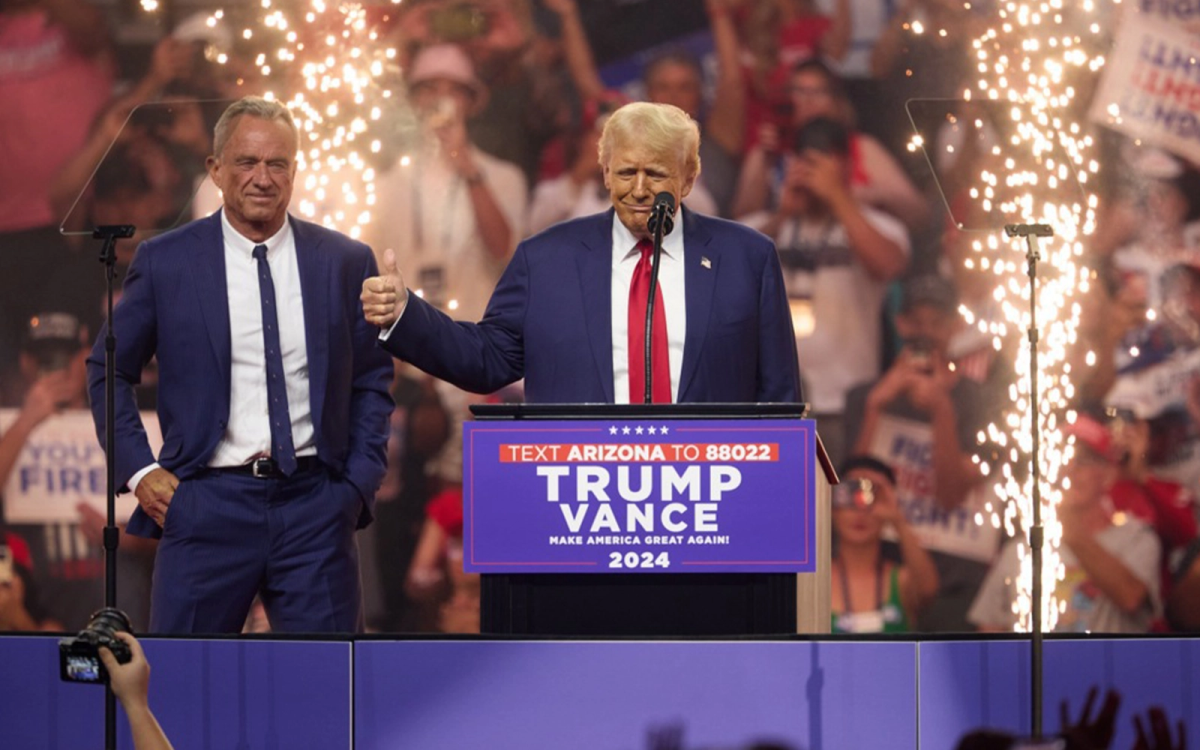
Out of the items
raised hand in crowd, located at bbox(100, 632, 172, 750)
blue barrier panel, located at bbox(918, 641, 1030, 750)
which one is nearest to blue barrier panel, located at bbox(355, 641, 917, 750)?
blue barrier panel, located at bbox(918, 641, 1030, 750)

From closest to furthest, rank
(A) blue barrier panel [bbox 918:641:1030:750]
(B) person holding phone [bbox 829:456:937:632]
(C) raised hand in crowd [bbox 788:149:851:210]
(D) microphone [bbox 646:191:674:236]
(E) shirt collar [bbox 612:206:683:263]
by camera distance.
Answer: (A) blue barrier panel [bbox 918:641:1030:750] < (D) microphone [bbox 646:191:674:236] < (E) shirt collar [bbox 612:206:683:263] < (B) person holding phone [bbox 829:456:937:632] < (C) raised hand in crowd [bbox 788:149:851:210]

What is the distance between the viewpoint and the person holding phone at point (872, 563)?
5844 millimetres

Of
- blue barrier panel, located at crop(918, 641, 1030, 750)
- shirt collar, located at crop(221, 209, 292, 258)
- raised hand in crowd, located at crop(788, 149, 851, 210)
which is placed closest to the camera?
blue barrier panel, located at crop(918, 641, 1030, 750)

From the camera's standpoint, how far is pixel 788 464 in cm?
257

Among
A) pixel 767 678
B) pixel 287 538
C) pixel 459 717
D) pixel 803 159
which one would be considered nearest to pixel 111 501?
pixel 287 538

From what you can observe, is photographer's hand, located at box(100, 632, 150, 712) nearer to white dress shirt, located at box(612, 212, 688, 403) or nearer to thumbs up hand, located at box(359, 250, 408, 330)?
thumbs up hand, located at box(359, 250, 408, 330)

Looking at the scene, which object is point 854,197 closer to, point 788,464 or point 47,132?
point 47,132

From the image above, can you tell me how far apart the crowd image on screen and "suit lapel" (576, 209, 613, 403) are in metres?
2.61

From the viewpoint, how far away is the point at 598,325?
10.6ft

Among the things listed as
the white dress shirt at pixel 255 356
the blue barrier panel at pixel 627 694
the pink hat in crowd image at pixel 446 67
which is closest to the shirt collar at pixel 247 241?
the white dress shirt at pixel 255 356

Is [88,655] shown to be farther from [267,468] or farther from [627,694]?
[267,468]

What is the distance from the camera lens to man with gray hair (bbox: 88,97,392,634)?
132 inches

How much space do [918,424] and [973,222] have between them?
71 centimetres

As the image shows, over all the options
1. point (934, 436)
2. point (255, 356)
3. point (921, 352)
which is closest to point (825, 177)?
point (921, 352)
